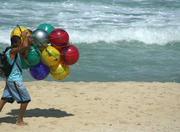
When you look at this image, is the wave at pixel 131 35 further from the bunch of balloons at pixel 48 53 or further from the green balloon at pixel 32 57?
the green balloon at pixel 32 57

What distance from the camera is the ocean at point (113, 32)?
1079 cm

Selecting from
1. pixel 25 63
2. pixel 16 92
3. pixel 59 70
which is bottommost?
pixel 16 92

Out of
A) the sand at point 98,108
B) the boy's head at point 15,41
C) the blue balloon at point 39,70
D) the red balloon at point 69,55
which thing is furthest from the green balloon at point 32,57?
the sand at point 98,108

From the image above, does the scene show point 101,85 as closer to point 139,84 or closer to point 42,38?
point 139,84

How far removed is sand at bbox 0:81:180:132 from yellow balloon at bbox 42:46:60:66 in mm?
992

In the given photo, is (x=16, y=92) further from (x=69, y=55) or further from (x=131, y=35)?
(x=131, y=35)

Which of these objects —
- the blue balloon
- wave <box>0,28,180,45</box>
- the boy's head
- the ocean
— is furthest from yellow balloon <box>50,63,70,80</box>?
wave <box>0,28,180,45</box>

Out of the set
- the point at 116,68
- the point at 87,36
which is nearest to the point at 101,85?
the point at 116,68

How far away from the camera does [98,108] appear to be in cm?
696

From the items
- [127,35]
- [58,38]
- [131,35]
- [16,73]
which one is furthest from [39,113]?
[131,35]

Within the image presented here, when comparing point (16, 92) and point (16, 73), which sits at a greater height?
point (16, 73)

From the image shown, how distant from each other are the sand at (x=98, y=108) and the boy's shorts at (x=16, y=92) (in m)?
0.44

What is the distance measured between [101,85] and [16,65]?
361 cm

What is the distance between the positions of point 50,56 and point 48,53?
58mm
